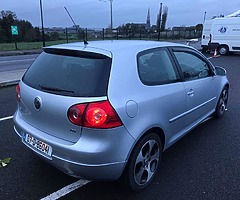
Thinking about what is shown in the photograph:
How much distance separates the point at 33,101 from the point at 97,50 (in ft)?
2.78

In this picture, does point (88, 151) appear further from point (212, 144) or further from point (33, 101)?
point (212, 144)

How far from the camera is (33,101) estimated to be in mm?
2623

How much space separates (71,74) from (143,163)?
1.21 metres

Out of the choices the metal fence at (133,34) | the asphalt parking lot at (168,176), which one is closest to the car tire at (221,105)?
the asphalt parking lot at (168,176)

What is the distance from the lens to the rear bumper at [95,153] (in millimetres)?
2262

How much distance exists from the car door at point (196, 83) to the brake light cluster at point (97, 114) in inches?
55.4

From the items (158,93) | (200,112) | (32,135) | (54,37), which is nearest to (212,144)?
(200,112)

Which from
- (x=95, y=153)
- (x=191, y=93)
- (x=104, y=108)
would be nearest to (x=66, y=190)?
(x=95, y=153)

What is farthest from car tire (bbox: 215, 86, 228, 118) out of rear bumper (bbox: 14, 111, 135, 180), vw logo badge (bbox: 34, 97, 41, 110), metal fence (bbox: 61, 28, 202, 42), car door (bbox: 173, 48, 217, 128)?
metal fence (bbox: 61, 28, 202, 42)

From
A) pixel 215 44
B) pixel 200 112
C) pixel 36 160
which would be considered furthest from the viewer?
pixel 215 44

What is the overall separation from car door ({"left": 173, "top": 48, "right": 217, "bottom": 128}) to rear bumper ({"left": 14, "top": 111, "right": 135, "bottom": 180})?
1.37m

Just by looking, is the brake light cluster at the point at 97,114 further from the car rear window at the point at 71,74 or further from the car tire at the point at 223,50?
the car tire at the point at 223,50

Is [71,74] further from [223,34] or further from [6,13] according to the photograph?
[6,13]

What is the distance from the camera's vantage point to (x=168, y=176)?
9.95 feet
